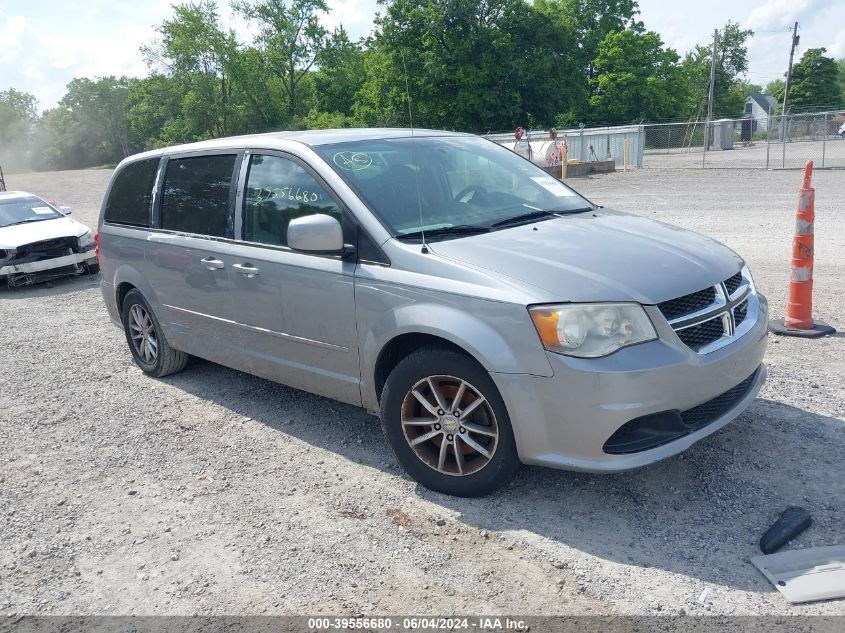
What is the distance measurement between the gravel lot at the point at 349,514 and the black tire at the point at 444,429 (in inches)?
4.6

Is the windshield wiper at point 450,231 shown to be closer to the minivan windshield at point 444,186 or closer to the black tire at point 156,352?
the minivan windshield at point 444,186

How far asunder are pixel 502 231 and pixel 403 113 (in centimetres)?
4481

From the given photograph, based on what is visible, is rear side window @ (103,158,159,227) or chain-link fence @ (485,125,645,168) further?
chain-link fence @ (485,125,645,168)

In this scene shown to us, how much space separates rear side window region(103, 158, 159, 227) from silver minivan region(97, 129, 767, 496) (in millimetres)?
441

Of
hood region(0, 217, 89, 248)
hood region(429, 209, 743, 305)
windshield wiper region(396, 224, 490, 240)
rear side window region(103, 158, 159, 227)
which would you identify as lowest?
hood region(0, 217, 89, 248)

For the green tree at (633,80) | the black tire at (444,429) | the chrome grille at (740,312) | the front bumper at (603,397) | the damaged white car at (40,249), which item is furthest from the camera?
the green tree at (633,80)

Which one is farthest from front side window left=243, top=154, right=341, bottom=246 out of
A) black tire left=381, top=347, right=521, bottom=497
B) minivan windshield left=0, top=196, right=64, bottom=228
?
minivan windshield left=0, top=196, right=64, bottom=228

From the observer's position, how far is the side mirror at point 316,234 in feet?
12.8

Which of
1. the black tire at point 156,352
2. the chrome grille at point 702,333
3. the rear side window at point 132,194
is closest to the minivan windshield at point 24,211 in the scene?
the rear side window at point 132,194

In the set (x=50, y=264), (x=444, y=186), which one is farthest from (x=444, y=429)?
(x=50, y=264)

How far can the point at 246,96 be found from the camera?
211 ft

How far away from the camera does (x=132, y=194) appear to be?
605 centimetres

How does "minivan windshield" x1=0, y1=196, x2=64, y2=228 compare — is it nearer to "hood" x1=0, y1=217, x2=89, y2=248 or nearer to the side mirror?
"hood" x1=0, y1=217, x2=89, y2=248

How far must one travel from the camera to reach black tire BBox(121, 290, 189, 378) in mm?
5949
